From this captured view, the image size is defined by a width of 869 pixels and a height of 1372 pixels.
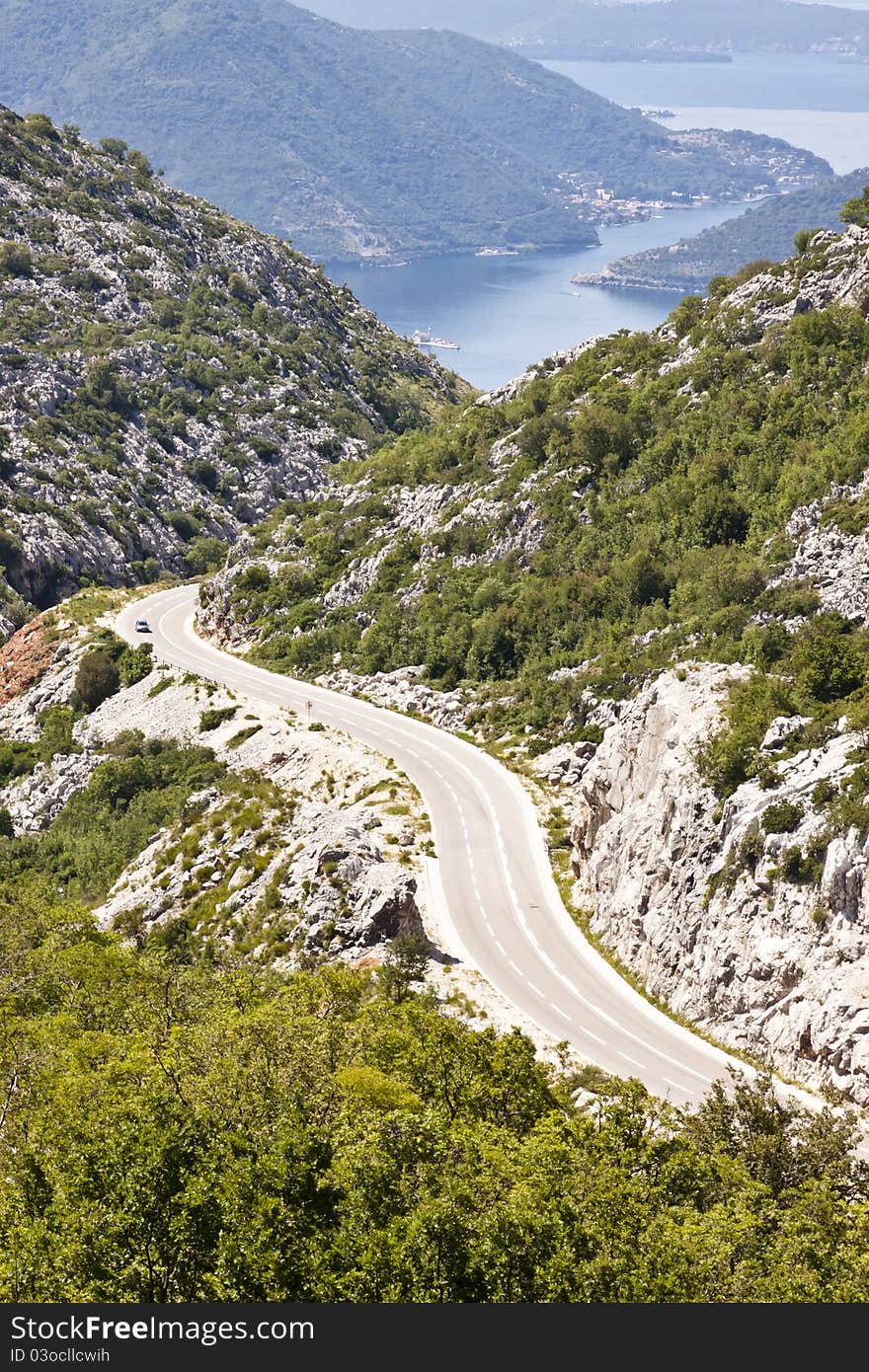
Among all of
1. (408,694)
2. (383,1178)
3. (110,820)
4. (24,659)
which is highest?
(383,1178)

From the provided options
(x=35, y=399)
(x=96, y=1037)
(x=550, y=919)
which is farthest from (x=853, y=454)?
(x=35, y=399)

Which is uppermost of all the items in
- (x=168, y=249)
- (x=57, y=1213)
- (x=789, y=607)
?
(x=168, y=249)

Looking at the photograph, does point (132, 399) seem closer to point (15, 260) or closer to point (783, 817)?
point (15, 260)

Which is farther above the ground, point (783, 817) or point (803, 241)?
point (803, 241)

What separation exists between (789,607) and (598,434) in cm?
3477

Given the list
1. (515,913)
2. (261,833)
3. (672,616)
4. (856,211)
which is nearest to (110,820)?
(261,833)

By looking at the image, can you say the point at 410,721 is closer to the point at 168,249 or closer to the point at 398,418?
the point at 398,418

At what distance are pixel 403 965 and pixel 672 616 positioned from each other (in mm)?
30821

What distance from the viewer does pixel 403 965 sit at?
158 feet

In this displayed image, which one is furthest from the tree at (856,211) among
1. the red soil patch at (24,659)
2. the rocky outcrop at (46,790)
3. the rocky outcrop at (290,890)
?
the red soil patch at (24,659)

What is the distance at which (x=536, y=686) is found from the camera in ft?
251

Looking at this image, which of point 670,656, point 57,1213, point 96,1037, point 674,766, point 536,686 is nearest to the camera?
point 57,1213

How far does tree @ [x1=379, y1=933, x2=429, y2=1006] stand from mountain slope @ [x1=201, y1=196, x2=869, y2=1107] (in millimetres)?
7521

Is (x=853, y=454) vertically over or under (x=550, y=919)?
over
